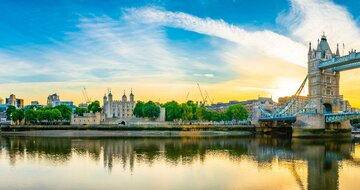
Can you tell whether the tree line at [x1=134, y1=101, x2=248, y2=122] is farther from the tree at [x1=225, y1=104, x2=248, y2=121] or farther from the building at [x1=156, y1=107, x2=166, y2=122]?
the building at [x1=156, y1=107, x2=166, y2=122]

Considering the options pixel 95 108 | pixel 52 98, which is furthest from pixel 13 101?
pixel 95 108

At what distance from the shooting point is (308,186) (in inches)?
829

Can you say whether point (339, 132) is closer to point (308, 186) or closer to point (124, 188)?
point (308, 186)

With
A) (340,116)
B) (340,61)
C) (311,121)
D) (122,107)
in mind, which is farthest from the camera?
(122,107)

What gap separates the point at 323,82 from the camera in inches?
2736

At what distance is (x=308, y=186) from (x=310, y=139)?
42811 mm

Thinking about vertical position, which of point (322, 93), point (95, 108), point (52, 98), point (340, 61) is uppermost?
point (340, 61)

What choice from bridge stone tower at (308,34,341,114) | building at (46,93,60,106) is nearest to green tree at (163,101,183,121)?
bridge stone tower at (308,34,341,114)

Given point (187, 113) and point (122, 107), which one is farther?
point (122, 107)

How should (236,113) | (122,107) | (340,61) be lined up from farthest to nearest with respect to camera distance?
1. (122,107)
2. (236,113)
3. (340,61)

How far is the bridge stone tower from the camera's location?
227 feet

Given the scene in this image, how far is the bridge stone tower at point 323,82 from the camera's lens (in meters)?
69.1

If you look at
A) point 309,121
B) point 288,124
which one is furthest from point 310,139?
point 288,124

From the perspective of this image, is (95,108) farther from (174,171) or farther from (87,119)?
(174,171)
